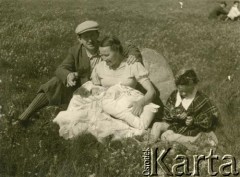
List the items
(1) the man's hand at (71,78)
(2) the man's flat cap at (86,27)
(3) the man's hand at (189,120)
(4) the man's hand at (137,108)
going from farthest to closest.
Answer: (2) the man's flat cap at (86,27), (1) the man's hand at (71,78), (4) the man's hand at (137,108), (3) the man's hand at (189,120)

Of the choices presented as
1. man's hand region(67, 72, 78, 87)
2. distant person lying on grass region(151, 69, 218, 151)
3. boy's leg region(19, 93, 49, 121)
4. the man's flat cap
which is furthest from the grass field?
the man's flat cap

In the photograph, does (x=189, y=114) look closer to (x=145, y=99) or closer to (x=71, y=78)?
(x=145, y=99)

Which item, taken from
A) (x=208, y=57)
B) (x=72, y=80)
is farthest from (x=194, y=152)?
(x=208, y=57)

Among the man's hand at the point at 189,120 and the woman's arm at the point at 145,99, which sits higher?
the woman's arm at the point at 145,99

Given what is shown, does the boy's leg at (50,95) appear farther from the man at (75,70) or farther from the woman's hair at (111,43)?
the woman's hair at (111,43)

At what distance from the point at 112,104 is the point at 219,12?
390 centimetres

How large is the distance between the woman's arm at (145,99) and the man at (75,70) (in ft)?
0.95

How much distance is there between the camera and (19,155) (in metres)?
4.32

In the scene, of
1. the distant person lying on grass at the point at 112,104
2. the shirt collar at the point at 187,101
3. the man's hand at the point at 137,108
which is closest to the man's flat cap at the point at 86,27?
the distant person lying on grass at the point at 112,104

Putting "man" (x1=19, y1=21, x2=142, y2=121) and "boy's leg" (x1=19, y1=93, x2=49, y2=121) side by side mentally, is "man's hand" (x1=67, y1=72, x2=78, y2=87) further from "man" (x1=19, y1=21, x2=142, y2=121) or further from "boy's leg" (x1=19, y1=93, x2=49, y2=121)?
"boy's leg" (x1=19, y1=93, x2=49, y2=121)

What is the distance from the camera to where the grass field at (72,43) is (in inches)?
168

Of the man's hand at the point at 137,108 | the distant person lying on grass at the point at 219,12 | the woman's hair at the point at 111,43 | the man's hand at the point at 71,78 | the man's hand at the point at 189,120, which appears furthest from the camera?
the distant person lying on grass at the point at 219,12

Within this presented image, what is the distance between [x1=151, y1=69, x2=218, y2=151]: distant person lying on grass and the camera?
4.37 meters

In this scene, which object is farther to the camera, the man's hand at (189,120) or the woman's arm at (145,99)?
the woman's arm at (145,99)
